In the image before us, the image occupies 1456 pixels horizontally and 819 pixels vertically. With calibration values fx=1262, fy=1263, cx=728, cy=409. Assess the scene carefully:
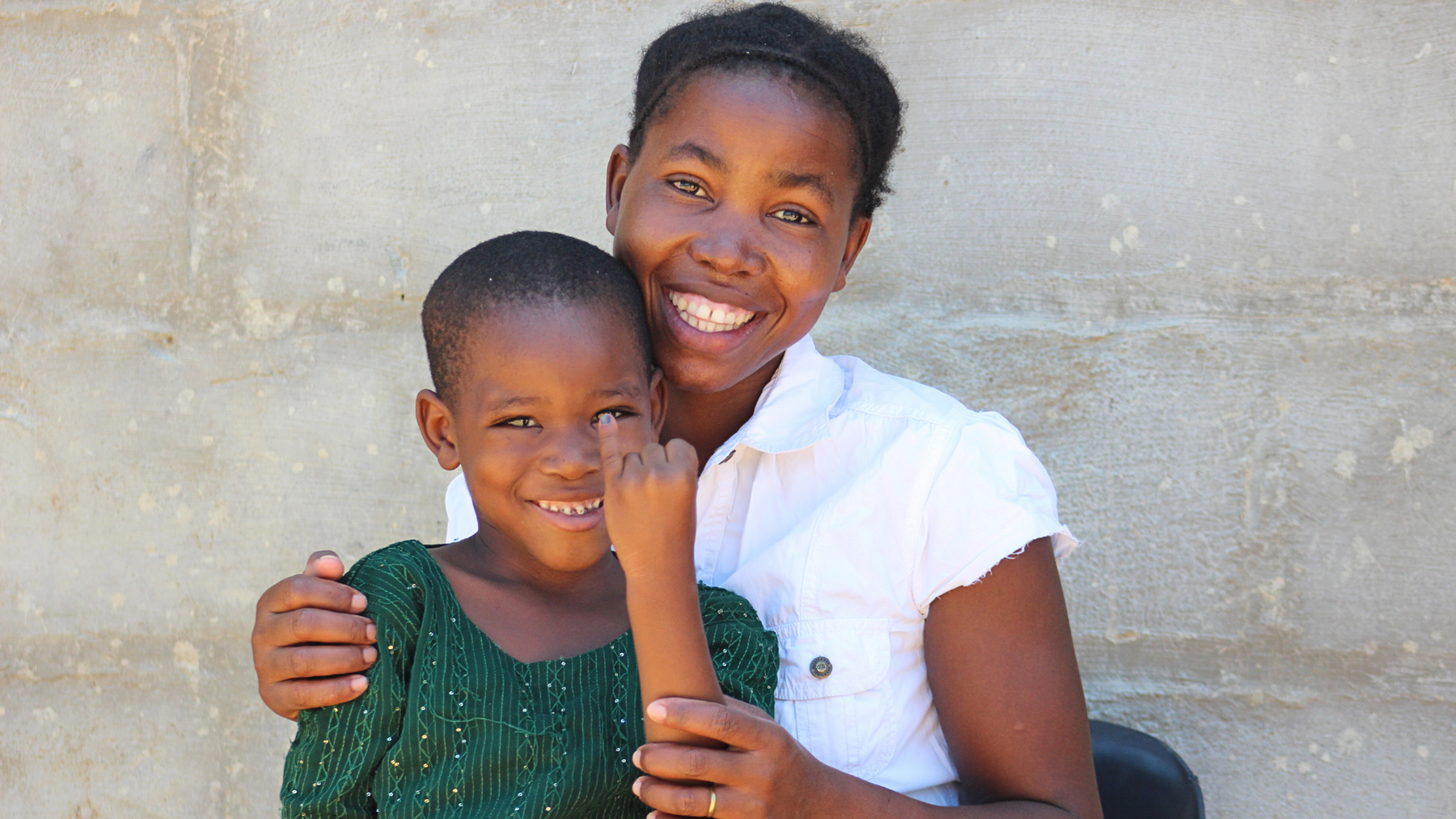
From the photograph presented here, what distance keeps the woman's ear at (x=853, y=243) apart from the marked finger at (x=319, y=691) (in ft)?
3.17

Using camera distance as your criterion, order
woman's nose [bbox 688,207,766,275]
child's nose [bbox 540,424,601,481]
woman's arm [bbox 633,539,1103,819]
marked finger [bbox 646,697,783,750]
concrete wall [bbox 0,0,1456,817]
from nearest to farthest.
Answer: marked finger [bbox 646,697,783,750] < child's nose [bbox 540,424,601,481] < woman's arm [bbox 633,539,1103,819] < woman's nose [bbox 688,207,766,275] < concrete wall [bbox 0,0,1456,817]

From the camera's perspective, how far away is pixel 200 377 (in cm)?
292

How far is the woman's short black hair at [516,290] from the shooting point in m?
1.66

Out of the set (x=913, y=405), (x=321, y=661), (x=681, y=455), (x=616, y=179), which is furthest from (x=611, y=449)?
(x=616, y=179)

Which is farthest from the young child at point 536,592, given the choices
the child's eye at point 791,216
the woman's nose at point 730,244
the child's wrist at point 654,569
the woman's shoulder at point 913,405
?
the woman's shoulder at point 913,405

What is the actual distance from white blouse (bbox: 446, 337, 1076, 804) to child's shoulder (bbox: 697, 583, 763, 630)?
0.28 feet

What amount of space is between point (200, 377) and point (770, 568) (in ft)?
5.58

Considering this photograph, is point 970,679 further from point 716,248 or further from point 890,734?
point 716,248

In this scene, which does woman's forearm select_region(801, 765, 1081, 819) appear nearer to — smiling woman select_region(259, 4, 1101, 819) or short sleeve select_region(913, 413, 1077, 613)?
smiling woman select_region(259, 4, 1101, 819)

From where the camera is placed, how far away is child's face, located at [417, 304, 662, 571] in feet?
5.23

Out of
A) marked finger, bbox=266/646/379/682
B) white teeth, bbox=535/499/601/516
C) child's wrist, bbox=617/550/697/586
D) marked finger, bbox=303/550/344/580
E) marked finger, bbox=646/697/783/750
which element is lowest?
marked finger, bbox=646/697/783/750

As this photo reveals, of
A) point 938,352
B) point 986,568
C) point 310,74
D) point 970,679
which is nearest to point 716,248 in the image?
point 986,568

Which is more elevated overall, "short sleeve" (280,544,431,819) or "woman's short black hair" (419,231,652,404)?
"woman's short black hair" (419,231,652,404)

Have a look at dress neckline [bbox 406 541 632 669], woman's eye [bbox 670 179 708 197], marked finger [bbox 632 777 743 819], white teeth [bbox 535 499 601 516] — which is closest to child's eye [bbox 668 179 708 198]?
woman's eye [bbox 670 179 708 197]
